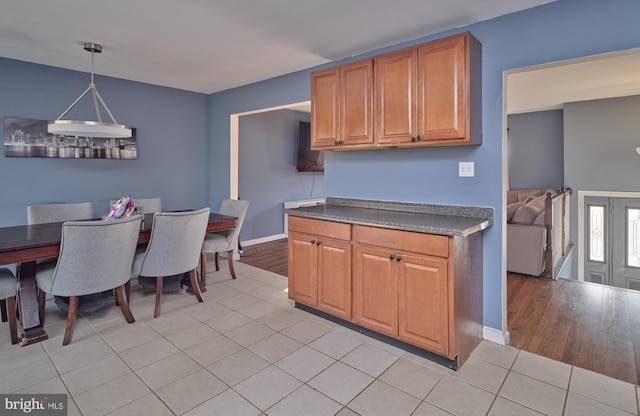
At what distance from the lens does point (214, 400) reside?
1.89 meters

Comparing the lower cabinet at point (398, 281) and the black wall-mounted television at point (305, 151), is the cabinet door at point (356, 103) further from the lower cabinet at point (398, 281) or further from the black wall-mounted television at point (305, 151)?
the black wall-mounted television at point (305, 151)

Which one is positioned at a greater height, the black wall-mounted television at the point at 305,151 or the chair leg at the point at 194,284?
the black wall-mounted television at the point at 305,151

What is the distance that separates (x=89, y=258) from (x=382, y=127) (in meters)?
2.31

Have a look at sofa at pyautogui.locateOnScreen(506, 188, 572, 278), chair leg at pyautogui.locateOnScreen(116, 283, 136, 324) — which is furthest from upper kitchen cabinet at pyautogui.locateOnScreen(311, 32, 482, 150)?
sofa at pyautogui.locateOnScreen(506, 188, 572, 278)

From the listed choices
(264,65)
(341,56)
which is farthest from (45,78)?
(341,56)

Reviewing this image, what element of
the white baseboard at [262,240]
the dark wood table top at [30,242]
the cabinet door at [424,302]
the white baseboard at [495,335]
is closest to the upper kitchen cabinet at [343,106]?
the cabinet door at [424,302]

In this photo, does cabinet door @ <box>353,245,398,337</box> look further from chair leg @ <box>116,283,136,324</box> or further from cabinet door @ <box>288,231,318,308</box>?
chair leg @ <box>116,283,136,324</box>

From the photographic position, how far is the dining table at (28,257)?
2.33 meters

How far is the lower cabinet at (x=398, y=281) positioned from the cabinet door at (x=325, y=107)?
74cm

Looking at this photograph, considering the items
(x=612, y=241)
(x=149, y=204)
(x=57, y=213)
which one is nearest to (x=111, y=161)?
(x=149, y=204)

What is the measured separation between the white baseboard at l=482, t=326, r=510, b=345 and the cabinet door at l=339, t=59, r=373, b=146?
1.67 m

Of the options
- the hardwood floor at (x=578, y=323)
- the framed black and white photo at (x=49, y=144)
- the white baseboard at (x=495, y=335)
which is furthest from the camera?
the framed black and white photo at (x=49, y=144)

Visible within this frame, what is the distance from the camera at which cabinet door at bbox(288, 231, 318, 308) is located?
290 cm

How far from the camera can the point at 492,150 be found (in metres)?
2.53
